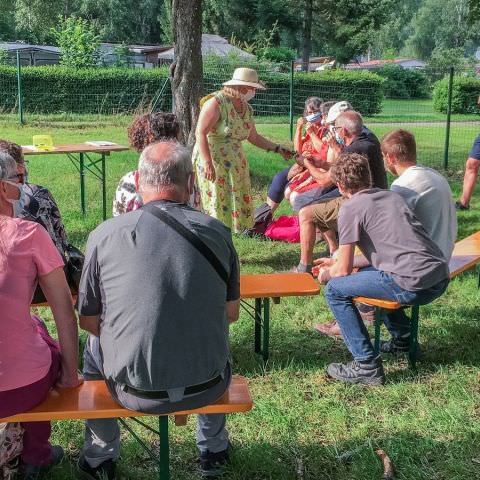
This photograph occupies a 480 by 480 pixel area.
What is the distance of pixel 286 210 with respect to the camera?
7.97 meters

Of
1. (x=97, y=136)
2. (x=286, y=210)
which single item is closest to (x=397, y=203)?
(x=286, y=210)

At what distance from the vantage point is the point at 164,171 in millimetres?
2312

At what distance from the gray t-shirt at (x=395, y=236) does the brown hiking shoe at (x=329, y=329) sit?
40.8 inches

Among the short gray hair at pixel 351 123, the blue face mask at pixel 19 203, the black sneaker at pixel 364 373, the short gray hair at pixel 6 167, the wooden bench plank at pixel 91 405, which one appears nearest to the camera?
the wooden bench plank at pixel 91 405

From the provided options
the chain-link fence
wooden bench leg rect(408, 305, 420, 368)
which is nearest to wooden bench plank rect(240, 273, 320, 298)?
wooden bench leg rect(408, 305, 420, 368)

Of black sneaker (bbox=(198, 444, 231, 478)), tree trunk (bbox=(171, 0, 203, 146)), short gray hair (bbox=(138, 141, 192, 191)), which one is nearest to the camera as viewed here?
short gray hair (bbox=(138, 141, 192, 191))

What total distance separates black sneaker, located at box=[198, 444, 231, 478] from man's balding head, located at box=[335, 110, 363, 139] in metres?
2.77

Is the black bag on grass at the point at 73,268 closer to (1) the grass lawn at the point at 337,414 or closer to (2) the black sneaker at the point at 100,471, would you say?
Answer: (1) the grass lawn at the point at 337,414

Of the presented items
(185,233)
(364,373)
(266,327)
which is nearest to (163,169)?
(185,233)

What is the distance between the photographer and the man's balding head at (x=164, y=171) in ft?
7.59

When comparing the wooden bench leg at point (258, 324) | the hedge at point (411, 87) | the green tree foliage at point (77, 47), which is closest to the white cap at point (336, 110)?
the wooden bench leg at point (258, 324)

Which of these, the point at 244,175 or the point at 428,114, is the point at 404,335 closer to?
the point at 244,175

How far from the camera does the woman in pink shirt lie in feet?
7.51

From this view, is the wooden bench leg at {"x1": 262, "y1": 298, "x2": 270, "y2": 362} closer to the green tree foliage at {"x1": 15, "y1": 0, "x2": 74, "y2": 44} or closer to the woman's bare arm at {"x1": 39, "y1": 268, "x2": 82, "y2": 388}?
the woman's bare arm at {"x1": 39, "y1": 268, "x2": 82, "y2": 388}
